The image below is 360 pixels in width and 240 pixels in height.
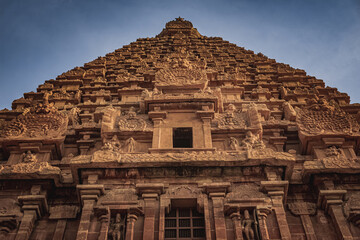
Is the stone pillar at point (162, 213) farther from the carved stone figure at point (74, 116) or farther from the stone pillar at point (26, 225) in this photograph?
the carved stone figure at point (74, 116)

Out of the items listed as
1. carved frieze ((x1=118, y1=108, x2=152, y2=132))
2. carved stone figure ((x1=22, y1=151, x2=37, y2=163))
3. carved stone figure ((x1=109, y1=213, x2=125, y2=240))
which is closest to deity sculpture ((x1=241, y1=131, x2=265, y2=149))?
carved frieze ((x1=118, y1=108, x2=152, y2=132))

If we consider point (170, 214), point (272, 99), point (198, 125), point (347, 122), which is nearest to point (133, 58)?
point (272, 99)

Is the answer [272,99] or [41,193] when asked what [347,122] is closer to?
[272,99]

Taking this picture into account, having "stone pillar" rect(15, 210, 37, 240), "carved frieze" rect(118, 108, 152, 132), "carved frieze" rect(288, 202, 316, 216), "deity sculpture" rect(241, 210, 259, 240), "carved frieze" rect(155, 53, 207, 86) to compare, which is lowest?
"deity sculpture" rect(241, 210, 259, 240)

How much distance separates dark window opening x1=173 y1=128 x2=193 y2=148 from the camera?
1820 cm

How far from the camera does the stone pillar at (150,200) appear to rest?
12984 millimetres

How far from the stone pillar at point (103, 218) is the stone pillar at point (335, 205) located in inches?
290

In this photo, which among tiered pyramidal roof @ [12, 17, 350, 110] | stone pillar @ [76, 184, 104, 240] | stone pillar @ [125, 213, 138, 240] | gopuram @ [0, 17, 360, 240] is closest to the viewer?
stone pillar @ [125, 213, 138, 240]

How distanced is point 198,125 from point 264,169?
4309mm

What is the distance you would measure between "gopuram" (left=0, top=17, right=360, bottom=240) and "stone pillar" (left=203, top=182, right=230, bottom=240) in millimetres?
38

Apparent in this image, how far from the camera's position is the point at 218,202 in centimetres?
1373

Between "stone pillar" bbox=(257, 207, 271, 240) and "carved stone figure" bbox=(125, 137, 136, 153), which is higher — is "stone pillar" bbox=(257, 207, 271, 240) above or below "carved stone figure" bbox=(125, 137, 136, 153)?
below

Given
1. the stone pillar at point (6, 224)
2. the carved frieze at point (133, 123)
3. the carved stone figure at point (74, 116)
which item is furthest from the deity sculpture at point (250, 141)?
the stone pillar at point (6, 224)

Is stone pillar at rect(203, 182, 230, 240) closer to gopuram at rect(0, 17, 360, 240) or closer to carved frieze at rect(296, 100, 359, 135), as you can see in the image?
gopuram at rect(0, 17, 360, 240)
